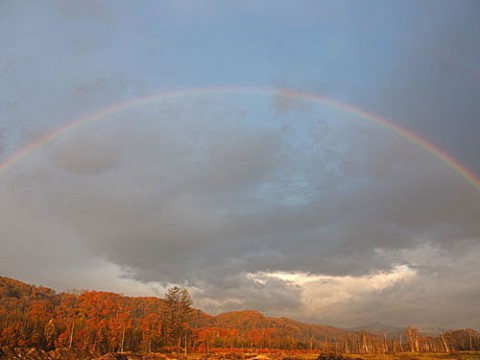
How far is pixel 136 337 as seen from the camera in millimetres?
92812

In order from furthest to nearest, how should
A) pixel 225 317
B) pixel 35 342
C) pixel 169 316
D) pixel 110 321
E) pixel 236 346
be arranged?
1. pixel 225 317
2. pixel 236 346
3. pixel 169 316
4. pixel 110 321
5. pixel 35 342

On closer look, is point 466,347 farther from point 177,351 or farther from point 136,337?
point 136,337

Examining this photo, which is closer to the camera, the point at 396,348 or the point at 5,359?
the point at 5,359

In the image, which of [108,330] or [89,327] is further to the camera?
[108,330]

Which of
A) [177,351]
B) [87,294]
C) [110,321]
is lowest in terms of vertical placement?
[177,351]

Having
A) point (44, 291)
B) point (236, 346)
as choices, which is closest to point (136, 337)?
point (236, 346)

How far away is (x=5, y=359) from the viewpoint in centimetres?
4053

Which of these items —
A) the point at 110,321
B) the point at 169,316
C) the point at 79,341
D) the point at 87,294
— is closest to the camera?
the point at 79,341

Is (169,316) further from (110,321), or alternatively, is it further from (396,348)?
(396,348)

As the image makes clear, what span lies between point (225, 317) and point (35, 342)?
144 meters

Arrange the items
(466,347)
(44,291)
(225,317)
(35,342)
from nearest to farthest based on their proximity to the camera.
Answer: (35,342) → (466,347) → (44,291) → (225,317)

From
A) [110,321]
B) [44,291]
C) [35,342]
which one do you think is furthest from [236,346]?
[44,291]

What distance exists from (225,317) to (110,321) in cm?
12339

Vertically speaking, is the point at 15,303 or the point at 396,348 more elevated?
the point at 15,303
